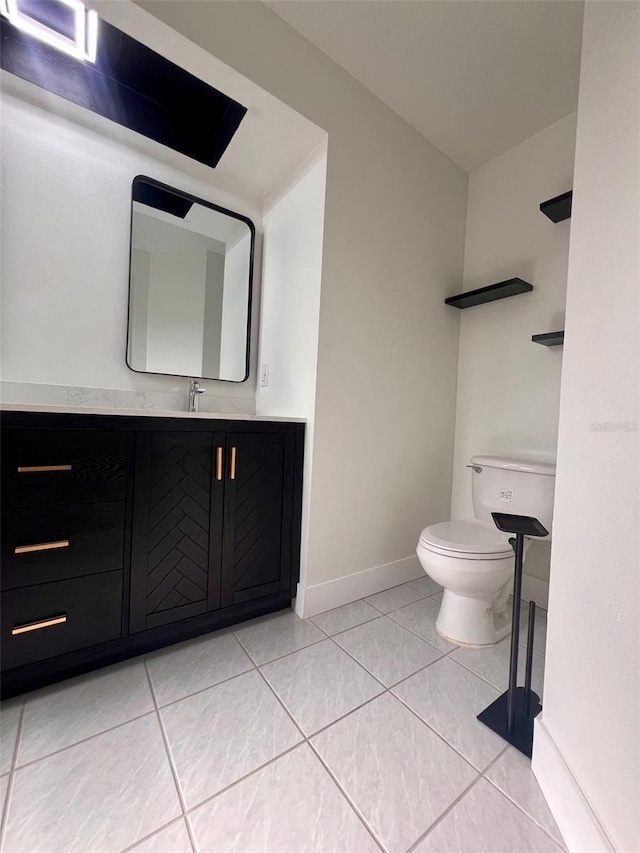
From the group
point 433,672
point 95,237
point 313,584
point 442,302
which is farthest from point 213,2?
point 433,672

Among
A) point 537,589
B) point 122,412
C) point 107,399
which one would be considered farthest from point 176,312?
point 537,589

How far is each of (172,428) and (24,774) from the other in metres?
1.00

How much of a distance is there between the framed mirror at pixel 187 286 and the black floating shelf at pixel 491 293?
1233mm

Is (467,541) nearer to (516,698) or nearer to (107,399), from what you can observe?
(516,698)

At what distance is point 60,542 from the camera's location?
1.15 metres

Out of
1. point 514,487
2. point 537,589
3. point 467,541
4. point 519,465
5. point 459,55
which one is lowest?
point 537,589

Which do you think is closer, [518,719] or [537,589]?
[518,719]

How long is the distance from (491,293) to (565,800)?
1.98m

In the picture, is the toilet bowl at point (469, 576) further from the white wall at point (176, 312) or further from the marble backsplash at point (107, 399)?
the white wall at point (176, 312)

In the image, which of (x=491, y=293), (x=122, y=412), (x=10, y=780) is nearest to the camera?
(x=10, y=780)

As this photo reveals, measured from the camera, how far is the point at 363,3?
1358 millimetres

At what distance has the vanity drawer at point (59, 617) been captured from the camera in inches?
42.8

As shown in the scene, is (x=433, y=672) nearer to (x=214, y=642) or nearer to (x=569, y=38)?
(x=214, y=642)

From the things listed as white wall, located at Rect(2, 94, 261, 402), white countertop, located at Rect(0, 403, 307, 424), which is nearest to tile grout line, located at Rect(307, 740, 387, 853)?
white countertop, located at Rect(0, 403, 307, 424)
